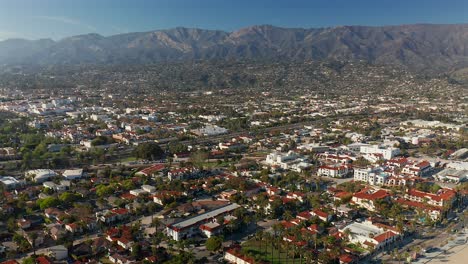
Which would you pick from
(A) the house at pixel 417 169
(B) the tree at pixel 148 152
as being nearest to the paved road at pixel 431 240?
(A) the house at pixel 417 169

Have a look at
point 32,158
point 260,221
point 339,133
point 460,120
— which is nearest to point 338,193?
point 260,221

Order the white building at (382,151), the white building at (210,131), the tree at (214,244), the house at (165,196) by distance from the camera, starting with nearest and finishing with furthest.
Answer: the tree at (214,244) → the house at (165,196) → the white building at (382,151) → the white building at (210,131)

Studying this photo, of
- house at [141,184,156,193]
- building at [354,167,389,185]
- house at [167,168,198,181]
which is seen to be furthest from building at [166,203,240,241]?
building at [354,167,389,185]

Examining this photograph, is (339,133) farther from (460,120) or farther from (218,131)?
(460,120)

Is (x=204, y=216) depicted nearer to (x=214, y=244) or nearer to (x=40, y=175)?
(x=214, y=244)

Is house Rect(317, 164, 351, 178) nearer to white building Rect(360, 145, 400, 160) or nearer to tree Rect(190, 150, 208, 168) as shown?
white building Rect(360, 145, 400, 160)

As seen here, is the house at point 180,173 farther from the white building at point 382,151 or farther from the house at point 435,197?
the white building at point 382,151

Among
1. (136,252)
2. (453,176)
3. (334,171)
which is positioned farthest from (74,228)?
(453,176)
